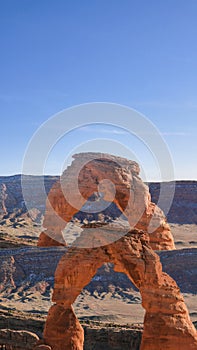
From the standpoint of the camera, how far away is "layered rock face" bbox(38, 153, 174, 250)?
24.4 meters

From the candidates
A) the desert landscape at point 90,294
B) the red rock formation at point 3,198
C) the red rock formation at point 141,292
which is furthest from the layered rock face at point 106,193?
the red rock formation at point 3,198

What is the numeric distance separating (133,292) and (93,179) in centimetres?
1252

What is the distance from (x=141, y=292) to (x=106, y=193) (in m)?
12.1

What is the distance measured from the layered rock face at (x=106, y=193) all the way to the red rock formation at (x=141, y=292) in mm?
11063

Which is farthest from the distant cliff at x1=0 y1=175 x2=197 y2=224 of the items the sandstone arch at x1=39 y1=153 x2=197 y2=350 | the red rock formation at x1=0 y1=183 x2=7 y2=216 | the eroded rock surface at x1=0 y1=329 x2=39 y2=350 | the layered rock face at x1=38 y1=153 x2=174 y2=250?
the sandstone arch at x1=39 y1=153 x2=197 y2=350

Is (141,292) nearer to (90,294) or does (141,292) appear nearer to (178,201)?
(90,294)

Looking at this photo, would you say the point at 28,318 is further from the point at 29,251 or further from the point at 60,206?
the point at 29,251

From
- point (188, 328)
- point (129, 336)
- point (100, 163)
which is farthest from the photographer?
point (100, 163)

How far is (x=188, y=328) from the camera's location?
41.2 ft

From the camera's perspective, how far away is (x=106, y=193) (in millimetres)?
24766

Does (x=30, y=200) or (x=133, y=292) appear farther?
(x=30, y=200)

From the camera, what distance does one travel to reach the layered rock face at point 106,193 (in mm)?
24422

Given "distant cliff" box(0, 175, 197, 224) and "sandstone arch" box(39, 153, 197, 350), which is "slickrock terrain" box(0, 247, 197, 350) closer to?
"sandstone arch" box(39, 153, 197, 350)

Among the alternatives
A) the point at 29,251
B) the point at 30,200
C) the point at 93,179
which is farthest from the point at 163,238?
the point at 30,200
